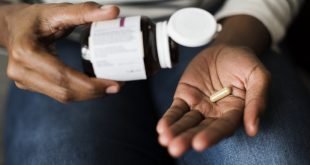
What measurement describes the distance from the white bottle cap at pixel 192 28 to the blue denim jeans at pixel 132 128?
16cm

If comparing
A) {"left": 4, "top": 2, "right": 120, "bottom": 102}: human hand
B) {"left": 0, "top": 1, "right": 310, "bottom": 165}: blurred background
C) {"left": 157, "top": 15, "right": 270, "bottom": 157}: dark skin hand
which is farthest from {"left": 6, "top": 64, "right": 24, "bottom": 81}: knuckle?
{"left": 0, "top": 1, "right": 310, "bottom": 165}: blurred background

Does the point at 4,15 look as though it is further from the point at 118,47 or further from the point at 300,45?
the point at 300,45

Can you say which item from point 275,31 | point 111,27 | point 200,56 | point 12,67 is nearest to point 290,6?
point 275,31

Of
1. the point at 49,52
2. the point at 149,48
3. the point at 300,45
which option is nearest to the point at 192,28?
the point at 149,48

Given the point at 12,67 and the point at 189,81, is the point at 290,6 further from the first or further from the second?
the point at 12,67

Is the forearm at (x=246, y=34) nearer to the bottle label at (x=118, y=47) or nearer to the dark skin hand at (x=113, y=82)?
the dark skin hand at (x=113, y=82)

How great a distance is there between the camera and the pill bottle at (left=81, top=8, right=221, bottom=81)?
0.51 m

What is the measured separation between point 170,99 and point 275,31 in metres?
0.22

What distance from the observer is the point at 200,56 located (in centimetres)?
63

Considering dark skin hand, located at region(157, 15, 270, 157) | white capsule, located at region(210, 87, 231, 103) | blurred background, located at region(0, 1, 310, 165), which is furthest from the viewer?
blurred background, located at region(0, 1, 310, 165)

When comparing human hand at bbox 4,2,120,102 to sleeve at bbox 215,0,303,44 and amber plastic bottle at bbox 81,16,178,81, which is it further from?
sleeve at bbox 215,0,303,44

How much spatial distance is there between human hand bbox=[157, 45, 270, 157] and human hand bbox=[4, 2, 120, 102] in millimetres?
104

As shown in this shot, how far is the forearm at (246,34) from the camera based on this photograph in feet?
2.33

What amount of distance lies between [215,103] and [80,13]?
22 cm
